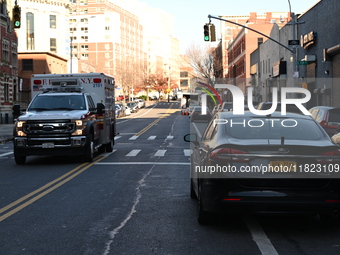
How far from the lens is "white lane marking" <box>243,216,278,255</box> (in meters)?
6.45

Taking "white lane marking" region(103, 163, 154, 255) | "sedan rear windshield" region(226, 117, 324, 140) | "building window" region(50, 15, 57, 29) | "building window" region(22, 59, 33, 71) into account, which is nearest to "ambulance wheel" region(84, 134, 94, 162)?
"white lane marking" region(103, 163, 154, 255)

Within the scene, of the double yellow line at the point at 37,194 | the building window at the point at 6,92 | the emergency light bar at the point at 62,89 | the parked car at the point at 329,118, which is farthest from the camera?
the building window at the point at 6,92

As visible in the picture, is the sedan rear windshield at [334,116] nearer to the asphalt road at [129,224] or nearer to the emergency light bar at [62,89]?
the asphalt road at [129,224]

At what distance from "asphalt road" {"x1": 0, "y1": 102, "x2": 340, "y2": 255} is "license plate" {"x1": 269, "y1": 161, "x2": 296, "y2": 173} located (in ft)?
2.93

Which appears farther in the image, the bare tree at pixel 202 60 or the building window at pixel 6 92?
the bare tree at pixel 202 60

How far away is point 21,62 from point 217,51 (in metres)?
41.0

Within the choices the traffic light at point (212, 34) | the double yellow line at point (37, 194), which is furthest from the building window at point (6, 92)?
the double yellow line at point (37, 194)

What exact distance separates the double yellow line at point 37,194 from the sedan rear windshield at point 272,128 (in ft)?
12.4

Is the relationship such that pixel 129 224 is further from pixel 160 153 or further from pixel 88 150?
pixel 160 153

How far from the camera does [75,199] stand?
10.2 meters

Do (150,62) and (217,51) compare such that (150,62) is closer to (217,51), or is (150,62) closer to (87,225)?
(217,51)

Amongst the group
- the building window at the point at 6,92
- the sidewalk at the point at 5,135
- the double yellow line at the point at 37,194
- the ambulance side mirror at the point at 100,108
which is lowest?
the sidewalk at the point at 5,135

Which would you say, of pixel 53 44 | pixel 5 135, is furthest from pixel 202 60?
pixel 5 135

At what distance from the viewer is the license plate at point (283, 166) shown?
22.7 feet
